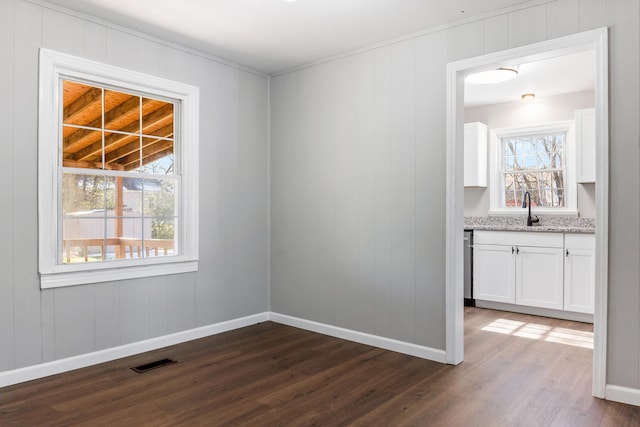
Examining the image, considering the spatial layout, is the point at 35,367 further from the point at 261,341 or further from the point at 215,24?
the point at 215,24

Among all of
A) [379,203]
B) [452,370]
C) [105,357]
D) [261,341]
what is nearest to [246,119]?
[379,203]

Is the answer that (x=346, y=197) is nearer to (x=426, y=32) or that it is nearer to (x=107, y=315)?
(x=426, y=32)

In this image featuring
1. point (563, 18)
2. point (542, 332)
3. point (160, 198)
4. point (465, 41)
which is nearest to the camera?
point (563, 18)

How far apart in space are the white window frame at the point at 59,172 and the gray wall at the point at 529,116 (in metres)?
3.93

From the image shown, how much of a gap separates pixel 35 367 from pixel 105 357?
0.47 metres

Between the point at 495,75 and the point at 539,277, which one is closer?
the point at 495,75

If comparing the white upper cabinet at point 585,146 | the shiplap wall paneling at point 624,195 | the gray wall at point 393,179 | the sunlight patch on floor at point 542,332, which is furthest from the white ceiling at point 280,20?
the sunlight patch on floor at point 542,332

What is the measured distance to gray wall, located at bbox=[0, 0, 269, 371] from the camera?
293cm

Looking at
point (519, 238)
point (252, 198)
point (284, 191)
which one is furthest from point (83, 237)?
point (519, 238)

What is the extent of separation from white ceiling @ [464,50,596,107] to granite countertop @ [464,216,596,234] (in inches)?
60.5

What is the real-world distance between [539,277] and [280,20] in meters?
3.77

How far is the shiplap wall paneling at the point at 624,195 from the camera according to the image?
8.68ft

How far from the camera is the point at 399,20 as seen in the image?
132 inches

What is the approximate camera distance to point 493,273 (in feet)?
17.0
